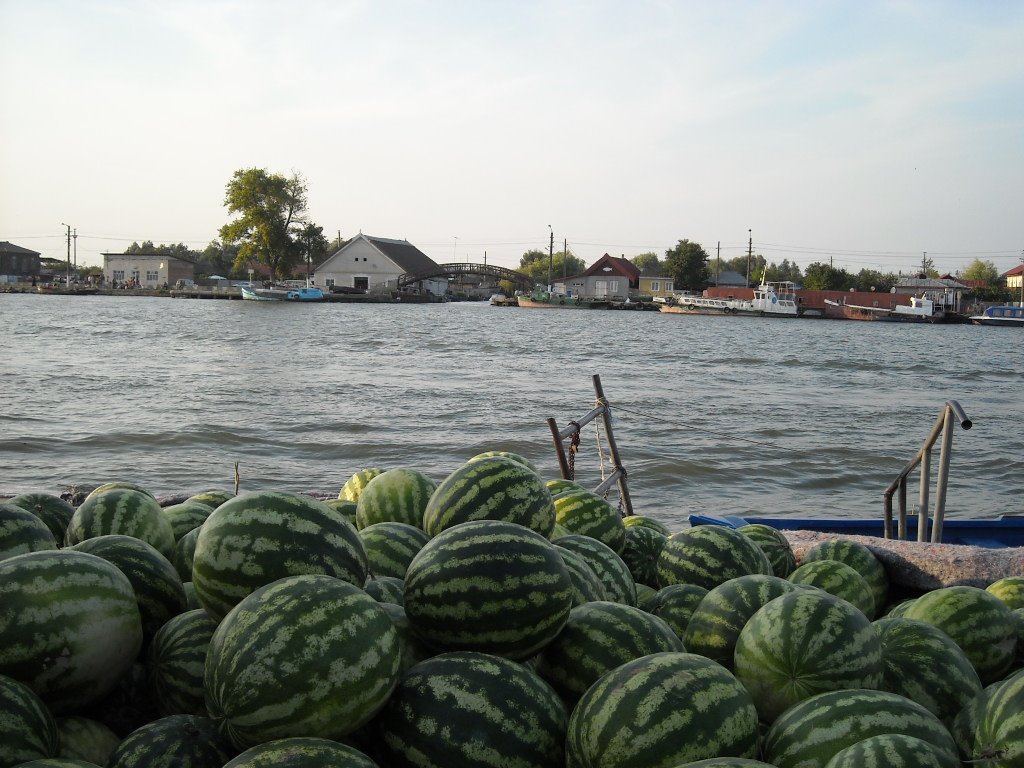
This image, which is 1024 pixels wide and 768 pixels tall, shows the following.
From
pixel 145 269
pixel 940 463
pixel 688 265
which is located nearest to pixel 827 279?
pixel 688 265

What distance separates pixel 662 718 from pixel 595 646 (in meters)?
0.44

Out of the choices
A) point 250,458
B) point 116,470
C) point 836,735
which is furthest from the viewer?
point 250,458

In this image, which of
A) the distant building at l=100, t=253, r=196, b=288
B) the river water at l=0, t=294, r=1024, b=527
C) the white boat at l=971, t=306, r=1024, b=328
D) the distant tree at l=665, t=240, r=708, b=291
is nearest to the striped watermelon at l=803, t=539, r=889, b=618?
the river water at l=0, t=294, r=1024, b=527

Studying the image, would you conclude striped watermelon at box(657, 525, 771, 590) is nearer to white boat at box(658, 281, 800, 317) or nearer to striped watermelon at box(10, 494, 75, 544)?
striped watermelon at box(10, 494, 75, 544)

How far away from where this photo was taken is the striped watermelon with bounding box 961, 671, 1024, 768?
1794 millimetres

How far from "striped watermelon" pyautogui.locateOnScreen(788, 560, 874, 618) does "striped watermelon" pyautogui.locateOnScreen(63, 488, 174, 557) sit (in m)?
2.34

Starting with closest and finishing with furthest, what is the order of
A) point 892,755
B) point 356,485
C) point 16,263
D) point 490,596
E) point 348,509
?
point 892,755 → point 490,596 → point 348,509 → point 356,485 → point 16,263

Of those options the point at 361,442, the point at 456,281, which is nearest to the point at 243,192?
the point at 456,281

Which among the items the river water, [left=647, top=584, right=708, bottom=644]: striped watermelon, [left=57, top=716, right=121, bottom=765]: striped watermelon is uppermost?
[left=647, top=584, right=708, bottom=644]: striped watermelon

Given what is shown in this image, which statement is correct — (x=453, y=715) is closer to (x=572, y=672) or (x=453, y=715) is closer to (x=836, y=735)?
(x=572, y=672)

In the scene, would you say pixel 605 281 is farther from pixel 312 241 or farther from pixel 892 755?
pixel 892 755

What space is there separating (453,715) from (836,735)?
0.83m

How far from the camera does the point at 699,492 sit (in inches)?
468

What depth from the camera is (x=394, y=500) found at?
11.4ft
